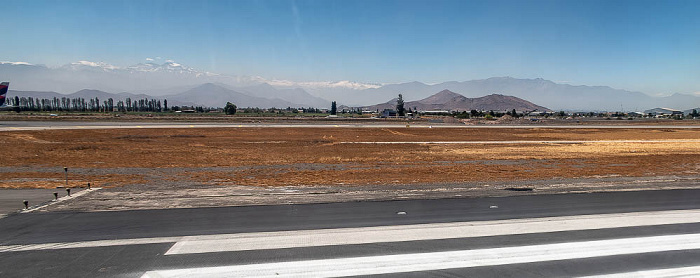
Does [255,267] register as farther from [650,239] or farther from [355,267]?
[650,239]

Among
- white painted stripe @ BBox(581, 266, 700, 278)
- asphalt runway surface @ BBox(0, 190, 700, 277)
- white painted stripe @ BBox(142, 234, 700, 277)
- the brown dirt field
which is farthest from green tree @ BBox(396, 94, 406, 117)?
white painted stripe @ BBox(581, 266, 700, 278)

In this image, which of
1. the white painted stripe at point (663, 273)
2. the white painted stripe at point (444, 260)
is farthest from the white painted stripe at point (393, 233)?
the white painted stripe at point (663, 273)

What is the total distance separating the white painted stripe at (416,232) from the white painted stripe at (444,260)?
3.16 feet

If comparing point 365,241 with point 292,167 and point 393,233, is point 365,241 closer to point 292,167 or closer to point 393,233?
point 393,233

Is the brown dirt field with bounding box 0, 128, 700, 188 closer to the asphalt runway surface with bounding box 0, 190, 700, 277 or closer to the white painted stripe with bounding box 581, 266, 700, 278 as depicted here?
the asphalt runway surface with bounding box 0, 190, 700, 277

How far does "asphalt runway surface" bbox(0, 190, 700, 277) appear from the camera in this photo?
23.3 feet

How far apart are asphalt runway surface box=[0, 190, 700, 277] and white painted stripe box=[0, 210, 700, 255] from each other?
28 millimetres

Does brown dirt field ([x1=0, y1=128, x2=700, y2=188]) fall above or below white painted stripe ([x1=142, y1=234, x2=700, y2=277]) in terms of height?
below

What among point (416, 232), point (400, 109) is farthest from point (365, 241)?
point (400, 109)

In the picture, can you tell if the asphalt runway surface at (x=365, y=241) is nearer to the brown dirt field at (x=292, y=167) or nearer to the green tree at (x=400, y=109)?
the brown dirt field at (x=292, y=167)

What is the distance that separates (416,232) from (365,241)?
4.81 feet

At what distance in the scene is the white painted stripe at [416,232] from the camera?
27.5ft

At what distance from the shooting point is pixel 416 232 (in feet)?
30.3

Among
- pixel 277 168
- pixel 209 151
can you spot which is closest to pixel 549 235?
pixel 277 168
